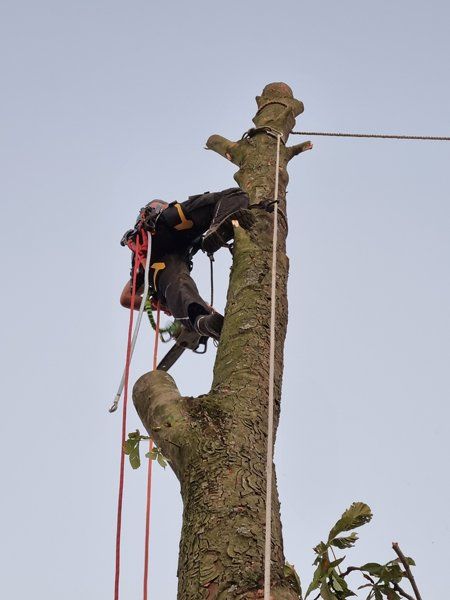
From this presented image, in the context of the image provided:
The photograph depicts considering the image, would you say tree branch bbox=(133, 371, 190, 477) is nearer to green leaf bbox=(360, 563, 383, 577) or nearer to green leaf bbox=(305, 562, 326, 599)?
green leaf bbox=(305, 562, 326, 599)

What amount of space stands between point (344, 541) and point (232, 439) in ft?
1.59

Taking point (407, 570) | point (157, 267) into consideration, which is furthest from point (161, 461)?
point (157, 267)

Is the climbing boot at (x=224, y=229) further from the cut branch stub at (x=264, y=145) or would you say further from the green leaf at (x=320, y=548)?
the green leaf at (x=320, y=548)

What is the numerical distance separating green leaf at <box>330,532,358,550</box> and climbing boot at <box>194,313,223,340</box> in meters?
1.27

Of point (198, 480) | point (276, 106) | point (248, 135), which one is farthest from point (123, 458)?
point (276, 106)

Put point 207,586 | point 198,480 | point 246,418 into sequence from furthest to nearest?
point 246,418 < point 198,480 < point 207,586

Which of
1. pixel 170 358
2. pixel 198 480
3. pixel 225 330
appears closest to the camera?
pixel 198 480

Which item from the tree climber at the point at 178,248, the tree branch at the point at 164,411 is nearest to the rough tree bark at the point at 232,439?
the tree branch at the point at 164,411

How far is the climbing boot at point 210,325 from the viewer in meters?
3.52

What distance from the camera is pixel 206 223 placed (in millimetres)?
4168

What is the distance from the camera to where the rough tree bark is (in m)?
1.96

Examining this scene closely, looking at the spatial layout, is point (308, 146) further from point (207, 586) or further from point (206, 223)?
point (207, 586)

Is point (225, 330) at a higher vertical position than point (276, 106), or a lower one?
lower

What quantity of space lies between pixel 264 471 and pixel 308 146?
7.72 feet
